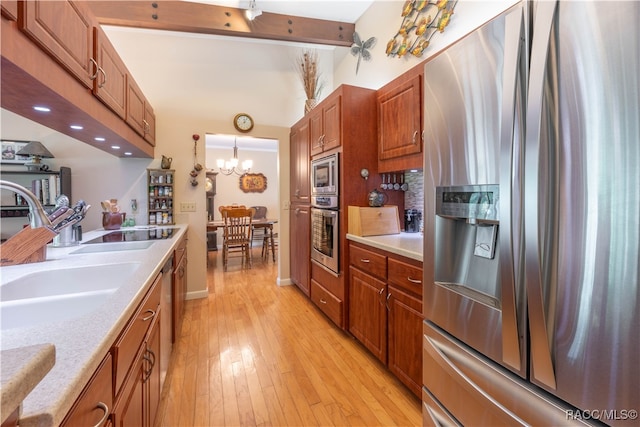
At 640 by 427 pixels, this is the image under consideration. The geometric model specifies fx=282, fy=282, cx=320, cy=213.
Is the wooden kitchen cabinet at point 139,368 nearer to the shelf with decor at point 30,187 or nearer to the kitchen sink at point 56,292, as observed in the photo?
the kitchen sink at point 56,292

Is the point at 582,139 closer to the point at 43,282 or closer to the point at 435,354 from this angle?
the point at 435,354

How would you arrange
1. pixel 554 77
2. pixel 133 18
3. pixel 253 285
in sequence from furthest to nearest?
pixel 253 285 < pixel 133 18 < pixel 554 77

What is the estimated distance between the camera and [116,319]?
0.77 meters

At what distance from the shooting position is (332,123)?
246 cm

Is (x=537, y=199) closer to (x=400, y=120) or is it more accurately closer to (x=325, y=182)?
(x=400, y=120)

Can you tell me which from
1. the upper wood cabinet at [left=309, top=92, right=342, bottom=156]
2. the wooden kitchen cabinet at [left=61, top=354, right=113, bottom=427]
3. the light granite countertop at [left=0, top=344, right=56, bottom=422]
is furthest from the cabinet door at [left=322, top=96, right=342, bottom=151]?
the light granite countertop at [left=0, top=344, right=56, bottom=422]

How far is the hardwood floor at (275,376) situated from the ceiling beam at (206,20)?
2.85 m

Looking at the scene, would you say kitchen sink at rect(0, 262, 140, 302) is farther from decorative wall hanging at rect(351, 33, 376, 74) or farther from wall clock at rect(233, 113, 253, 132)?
decorative wall hanging at rect(351, 33, 376, 74)

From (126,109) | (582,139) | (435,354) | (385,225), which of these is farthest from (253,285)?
(582,139)

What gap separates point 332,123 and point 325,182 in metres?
0.52

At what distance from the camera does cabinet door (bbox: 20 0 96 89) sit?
3.04ft

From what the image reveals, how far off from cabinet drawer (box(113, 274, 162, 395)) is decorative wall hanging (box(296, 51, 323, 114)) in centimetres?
275

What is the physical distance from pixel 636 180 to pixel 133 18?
3560 millimetres

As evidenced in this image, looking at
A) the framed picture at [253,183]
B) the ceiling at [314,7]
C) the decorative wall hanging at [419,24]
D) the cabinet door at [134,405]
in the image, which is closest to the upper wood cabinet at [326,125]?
the decorative wall hanging at [419,24]
